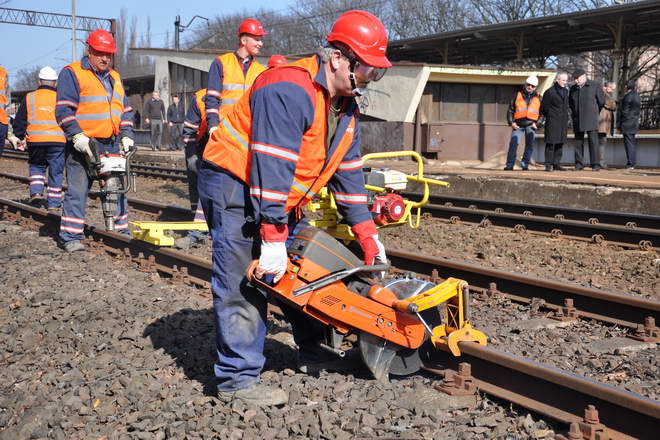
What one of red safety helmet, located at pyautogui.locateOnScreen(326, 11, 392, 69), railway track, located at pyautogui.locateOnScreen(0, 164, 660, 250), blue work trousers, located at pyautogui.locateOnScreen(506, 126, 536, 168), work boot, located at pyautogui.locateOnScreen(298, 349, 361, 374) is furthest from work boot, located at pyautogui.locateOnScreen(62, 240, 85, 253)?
blue work trousers, located at pyautogui.locateOnScreen(506, 126, 536, 168)

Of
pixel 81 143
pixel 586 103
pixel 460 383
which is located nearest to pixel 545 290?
pixel 460 383

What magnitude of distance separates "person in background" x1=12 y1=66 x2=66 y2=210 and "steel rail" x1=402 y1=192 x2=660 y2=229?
5.57m

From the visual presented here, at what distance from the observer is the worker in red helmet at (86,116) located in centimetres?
738

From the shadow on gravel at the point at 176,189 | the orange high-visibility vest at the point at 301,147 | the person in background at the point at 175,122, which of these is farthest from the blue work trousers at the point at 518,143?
the person in background at the point at 175,122

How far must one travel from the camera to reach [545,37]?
70.2ft

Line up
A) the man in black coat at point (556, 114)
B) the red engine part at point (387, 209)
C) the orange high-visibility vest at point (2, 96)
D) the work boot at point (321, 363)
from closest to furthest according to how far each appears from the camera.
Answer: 1. the work boot at point (321, 363)
2. the red engine part at point (387, 209)
3. the orange high-visibility vest at point (2, 96)
4. the man in black coat at point (556, 114)

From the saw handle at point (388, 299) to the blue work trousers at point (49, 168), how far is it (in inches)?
329

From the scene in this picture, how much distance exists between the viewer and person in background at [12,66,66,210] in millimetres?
10922

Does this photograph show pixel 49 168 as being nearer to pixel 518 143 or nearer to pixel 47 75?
pixel 47 75

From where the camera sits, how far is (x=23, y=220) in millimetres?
10156

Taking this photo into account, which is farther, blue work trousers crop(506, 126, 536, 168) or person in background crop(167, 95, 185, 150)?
person in background crop(167, 95, 185, 150)

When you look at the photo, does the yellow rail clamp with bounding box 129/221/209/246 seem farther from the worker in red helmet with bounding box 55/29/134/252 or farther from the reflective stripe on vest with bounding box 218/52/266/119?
the reflective stripe on vest with bounding box 218/52/266/119

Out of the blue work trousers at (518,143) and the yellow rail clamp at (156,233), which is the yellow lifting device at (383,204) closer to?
the yellow rail clamp at (156,233)

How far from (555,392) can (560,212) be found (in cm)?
596
